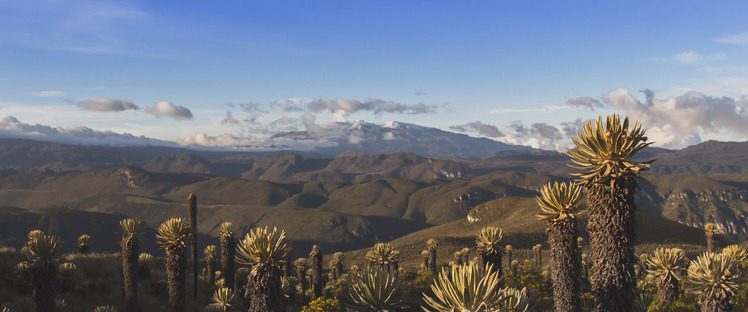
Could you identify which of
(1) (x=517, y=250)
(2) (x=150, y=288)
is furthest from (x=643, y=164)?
(1) (x=517, y=250)

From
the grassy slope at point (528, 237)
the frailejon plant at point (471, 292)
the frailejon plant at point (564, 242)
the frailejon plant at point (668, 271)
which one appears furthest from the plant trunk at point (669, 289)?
the grassy slope at point (528, 237)

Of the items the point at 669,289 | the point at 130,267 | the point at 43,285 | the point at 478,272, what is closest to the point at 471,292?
the point at 478,272

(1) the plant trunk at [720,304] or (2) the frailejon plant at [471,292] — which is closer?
(2) the frailejon plant at [471,292]

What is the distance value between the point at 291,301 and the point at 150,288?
32.9ft

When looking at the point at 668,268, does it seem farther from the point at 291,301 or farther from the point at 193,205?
the point at 193,205

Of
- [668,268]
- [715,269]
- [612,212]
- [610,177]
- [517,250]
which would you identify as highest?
[610,177]

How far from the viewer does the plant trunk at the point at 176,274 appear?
821 inches

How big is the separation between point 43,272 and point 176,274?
525 cm

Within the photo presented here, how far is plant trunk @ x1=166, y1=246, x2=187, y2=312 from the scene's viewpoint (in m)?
20.8

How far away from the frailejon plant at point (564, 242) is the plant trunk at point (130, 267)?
67.8 ft

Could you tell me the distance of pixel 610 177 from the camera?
482 inches

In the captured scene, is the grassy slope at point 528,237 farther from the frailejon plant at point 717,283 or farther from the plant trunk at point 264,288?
the plant trunk at point 264,288

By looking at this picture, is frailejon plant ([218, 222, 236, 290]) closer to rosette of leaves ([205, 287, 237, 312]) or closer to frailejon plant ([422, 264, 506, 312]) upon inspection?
rosette of leaves ([205, 287, 237, 312])

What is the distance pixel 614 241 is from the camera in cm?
1234
